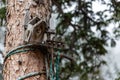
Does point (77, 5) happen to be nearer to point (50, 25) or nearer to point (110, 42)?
point (110, 42)

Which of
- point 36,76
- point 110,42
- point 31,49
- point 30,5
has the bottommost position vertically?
point 110,42

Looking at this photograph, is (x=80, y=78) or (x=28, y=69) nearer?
(x=28, y=69)

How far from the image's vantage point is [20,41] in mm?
1688

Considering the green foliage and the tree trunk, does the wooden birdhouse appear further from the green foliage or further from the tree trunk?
the green foliage

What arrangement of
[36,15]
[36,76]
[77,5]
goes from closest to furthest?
[36,76]
[36,15]
[77,5]

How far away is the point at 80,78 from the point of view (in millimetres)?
4555

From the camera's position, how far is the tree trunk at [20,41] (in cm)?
163

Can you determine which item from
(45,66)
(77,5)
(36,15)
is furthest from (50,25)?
(77,5)

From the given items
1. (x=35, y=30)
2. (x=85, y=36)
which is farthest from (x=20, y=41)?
(x=85, y=36)

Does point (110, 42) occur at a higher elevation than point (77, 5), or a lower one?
lower

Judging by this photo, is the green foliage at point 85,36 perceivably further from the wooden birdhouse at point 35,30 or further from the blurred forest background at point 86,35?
the wooden birdhouse at point 35,30

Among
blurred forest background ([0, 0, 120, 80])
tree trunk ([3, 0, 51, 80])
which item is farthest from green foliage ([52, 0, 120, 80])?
tree trunk ([3, 0, 51, 80])

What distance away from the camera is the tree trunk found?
163cm

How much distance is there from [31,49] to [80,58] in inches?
118
